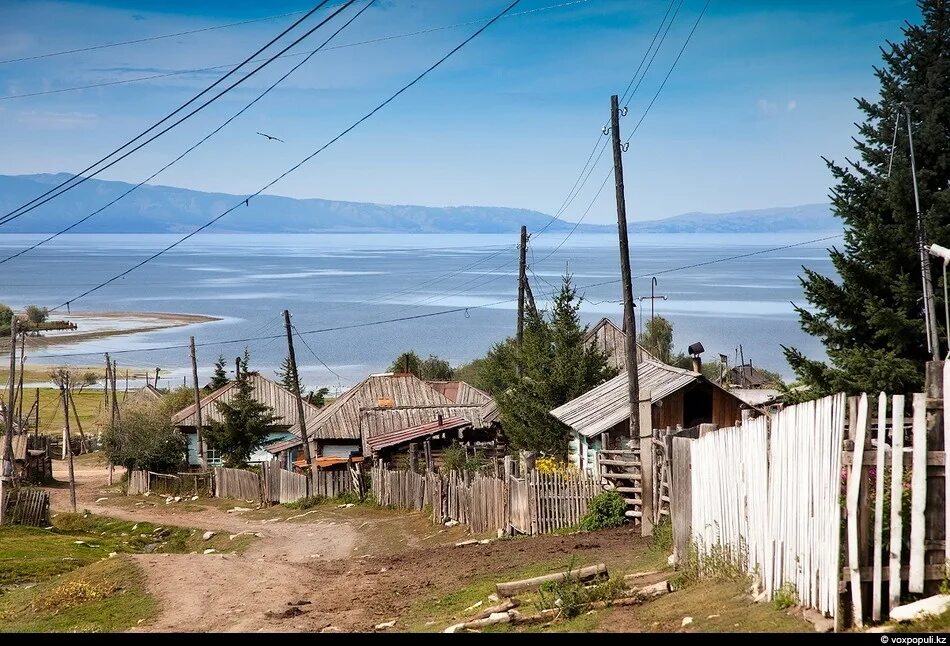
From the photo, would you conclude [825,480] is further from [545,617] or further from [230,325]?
[230,325]

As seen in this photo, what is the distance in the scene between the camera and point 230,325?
13838cm

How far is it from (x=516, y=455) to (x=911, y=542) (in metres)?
28.4

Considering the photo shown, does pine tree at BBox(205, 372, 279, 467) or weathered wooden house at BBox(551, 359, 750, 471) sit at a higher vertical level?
weathered wooden house at BBox(551, 359, 750, 471)

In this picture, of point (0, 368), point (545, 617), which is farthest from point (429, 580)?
point (0, 368)

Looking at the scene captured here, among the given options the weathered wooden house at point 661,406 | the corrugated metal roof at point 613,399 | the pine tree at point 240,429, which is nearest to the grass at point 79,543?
the corrugated metal roof at point 613,399

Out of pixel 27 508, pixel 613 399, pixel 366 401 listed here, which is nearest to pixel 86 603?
pixel 613 399

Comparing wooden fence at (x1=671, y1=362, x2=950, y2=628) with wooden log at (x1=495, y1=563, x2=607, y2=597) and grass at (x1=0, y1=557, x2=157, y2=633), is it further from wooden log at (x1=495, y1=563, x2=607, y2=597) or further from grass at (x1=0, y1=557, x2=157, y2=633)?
grass at (x1=0, y1=557, x2=157, y2=633)

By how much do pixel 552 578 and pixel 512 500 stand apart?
11.3m

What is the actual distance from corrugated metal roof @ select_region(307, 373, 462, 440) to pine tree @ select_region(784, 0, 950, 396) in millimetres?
26243

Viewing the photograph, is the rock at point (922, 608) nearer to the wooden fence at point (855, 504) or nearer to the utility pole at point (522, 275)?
the wooden fence at point (855, 504)

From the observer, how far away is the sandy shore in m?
121

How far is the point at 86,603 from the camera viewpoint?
55.1 feet

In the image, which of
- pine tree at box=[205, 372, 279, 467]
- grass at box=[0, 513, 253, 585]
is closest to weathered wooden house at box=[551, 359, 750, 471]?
grass at box=[0, 513, 253, 585]

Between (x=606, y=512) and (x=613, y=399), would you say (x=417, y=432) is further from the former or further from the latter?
(x=606, y=512)
